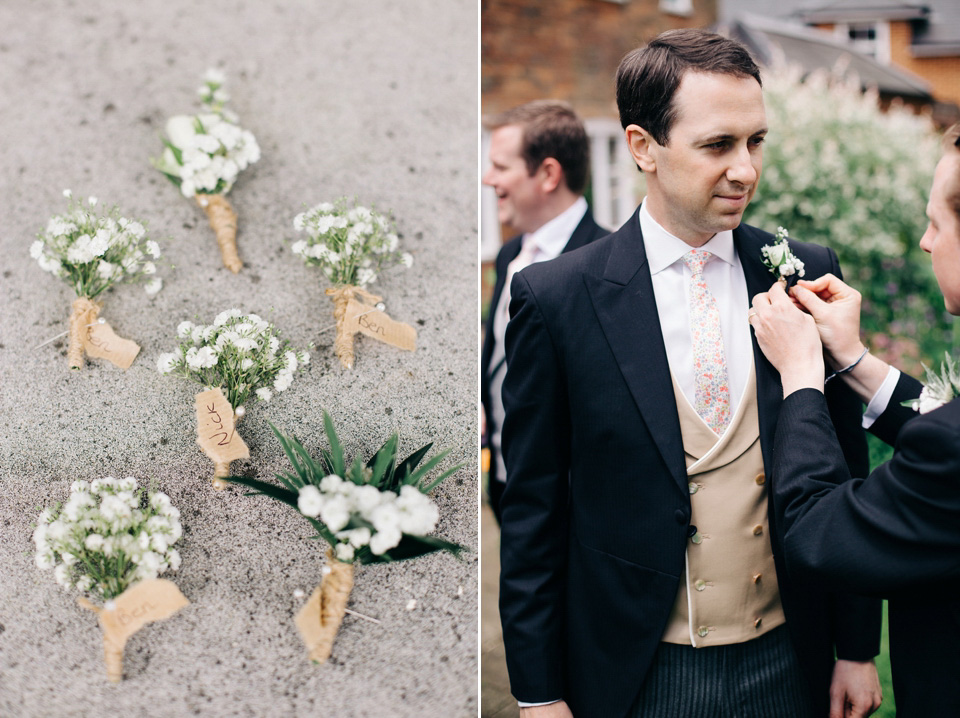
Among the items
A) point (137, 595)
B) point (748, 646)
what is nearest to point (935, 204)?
point (748, 646)

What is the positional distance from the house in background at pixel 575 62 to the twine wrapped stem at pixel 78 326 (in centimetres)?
557

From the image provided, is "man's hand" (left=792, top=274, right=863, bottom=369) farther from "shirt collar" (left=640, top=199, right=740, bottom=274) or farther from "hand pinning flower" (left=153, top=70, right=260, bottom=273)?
"hand pinning flower" (left=153, top=70, right=260, bottom=273)

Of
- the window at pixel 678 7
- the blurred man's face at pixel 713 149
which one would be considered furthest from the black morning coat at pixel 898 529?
the window at pixel 678 7

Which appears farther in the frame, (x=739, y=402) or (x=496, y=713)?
(x=496, y=713)

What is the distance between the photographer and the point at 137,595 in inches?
64.9

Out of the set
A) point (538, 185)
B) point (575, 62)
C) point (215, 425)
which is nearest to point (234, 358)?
point (215, 425)

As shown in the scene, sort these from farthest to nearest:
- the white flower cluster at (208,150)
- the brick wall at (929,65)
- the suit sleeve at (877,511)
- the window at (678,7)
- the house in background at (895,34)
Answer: the brick wall at (929,65)
the house in background at (895,34)
the window at (678,7)
the white flower cluster at (208,150)
the suit sleeve at (877,511)

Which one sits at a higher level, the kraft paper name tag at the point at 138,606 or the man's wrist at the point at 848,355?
the man's wrist at the point at 848,355

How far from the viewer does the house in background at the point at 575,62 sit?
25.5 feet

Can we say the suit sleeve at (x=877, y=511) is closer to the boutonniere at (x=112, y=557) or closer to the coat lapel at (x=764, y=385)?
the coat lapel at (x=764, y=385)

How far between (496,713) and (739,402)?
6.12 feet

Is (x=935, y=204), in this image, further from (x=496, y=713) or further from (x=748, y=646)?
(x=496, y=713)

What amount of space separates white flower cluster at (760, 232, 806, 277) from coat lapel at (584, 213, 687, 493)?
30cm

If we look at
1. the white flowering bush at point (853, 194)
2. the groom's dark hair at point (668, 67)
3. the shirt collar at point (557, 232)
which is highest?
the groom's dark hair at point (668, 67)
